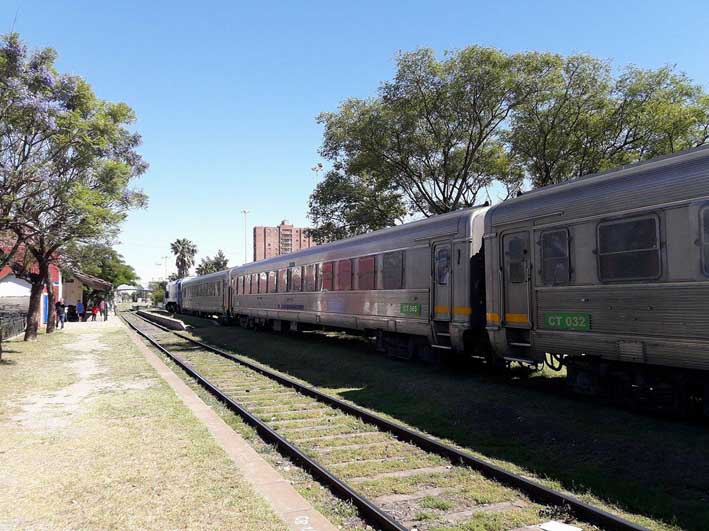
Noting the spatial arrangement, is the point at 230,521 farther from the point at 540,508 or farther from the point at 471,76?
the point at 471,76

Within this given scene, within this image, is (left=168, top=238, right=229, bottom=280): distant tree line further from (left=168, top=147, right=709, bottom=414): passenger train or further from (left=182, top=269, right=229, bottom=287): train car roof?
(left=168, top=147, right=709, bottom=414): passenger train

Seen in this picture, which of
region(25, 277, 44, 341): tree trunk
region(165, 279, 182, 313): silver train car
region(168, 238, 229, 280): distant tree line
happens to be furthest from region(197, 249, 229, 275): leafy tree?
region(25, 277, 44, 341): tree trunk

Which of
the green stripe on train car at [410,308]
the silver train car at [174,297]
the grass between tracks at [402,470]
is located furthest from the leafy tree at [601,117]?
the silver train car at [174,297]

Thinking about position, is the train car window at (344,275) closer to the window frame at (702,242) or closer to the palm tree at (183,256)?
the window frame at (702,242)

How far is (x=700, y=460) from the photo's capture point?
599cm

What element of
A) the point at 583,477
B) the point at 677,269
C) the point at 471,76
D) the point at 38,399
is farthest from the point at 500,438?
the point at 471,76

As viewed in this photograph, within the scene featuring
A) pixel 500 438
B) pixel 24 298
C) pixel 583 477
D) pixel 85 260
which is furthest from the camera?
pixel 24 298

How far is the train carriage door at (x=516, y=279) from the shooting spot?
30.8ft

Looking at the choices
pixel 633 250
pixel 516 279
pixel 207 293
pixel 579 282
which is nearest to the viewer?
pixel 633 250

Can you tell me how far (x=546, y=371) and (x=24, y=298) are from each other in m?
34.2

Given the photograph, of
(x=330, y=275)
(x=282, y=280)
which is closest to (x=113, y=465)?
(x=330, y=275)

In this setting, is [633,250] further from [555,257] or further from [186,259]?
[186,259]

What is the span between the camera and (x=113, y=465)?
21.1ft

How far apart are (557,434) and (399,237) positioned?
709cm
